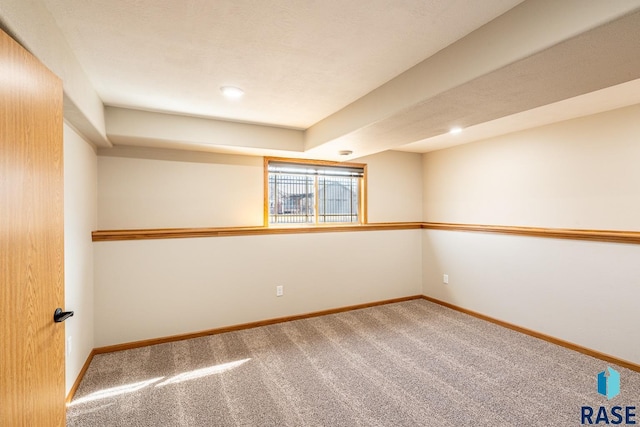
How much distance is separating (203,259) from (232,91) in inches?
73.5

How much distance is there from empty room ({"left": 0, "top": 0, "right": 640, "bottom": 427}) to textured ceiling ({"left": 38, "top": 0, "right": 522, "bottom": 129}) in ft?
0.05

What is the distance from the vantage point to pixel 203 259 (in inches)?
132

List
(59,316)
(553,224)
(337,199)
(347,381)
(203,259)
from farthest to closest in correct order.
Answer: (337,199)
(203,259)
(553,224)
(347,381)
(59,316)

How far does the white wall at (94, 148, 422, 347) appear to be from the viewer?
Result: 3.05m

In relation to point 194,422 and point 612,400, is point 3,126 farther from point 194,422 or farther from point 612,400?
point 612,400

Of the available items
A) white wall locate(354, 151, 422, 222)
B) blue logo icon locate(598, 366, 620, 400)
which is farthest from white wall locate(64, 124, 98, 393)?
blue logo icon locate(598, 366, 620, 400)

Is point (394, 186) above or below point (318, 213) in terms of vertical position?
above

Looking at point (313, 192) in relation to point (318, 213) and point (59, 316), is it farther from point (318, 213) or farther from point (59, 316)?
point (59, 316)

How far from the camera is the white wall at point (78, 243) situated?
2.18m

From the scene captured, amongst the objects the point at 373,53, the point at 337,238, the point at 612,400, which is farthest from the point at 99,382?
the point at 612,400

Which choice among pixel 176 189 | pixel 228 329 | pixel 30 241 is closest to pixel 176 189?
pixel 176 189

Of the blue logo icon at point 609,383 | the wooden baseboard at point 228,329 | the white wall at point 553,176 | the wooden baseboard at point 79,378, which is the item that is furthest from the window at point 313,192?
the blue logo icon at point 609,383

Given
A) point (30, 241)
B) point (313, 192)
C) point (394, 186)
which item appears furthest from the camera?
point (394, 186)

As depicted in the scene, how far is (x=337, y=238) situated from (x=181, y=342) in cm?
217
